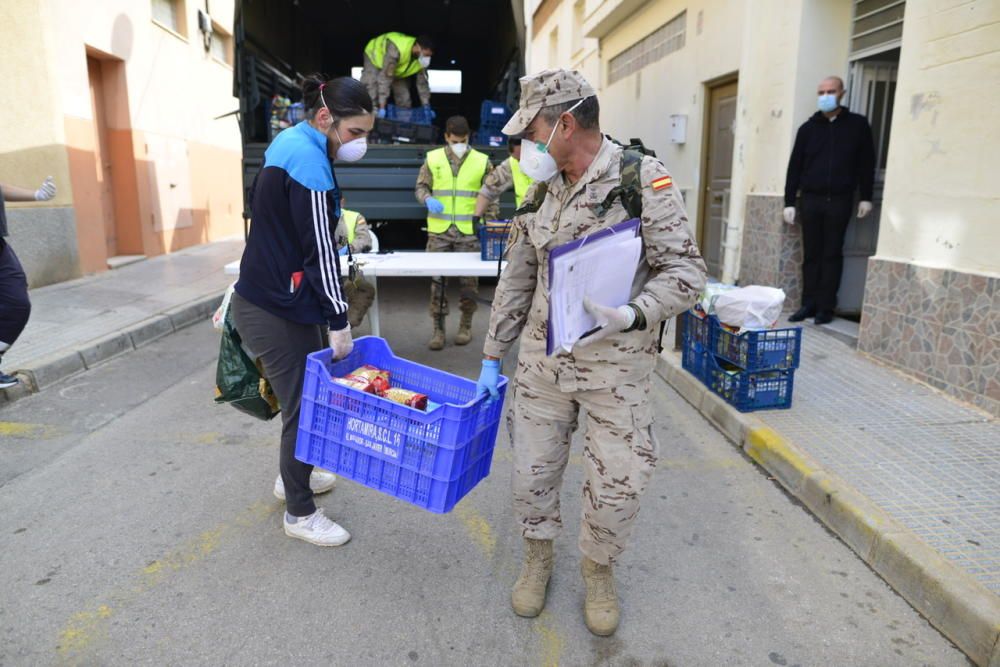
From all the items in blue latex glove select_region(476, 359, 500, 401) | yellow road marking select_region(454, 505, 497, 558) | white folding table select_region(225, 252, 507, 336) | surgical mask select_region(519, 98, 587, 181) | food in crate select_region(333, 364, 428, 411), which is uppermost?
surgical mask select_region(519, 98, 587, 181)

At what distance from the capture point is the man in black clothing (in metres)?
6.25

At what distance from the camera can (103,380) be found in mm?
5527

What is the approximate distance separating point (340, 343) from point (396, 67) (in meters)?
6.71

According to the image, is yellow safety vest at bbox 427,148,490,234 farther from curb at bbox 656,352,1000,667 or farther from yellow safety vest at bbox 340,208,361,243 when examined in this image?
curb at bbox 656,352,1000,667

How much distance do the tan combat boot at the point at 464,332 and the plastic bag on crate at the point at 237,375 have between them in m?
3.48

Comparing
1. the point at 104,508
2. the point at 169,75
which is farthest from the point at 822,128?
the point at 169,75

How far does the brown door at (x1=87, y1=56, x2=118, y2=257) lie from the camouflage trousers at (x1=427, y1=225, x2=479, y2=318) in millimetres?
5877

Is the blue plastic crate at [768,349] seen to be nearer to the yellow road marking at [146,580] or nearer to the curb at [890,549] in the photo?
the curb at [890,549]

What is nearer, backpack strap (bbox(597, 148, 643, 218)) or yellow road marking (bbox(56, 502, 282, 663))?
backpack strap (bbox(597, 148, 643, 218))

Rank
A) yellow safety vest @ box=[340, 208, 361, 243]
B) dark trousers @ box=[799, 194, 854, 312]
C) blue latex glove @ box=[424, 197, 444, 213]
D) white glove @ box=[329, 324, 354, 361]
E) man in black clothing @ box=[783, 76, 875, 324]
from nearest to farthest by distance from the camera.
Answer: white glove @ box=[329, 324, 354, 361]
yellow safety vest @ box=[340, 208, 361, 243]
man in black clothing @ box=[783, 76, 875, 324]
dark trousers @ box=[799, 194, 854, 312]
blue latex glove @ box=[424, 197, 444, 213]

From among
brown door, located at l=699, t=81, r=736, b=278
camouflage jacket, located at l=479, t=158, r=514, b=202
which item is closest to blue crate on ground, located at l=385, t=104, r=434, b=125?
camouflage jacket, located at l=479, t=158, r=514, b=202

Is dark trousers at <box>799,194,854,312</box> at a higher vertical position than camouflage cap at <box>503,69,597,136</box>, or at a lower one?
lower

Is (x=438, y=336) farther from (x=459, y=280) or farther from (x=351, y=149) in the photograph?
(x=351, y=149)

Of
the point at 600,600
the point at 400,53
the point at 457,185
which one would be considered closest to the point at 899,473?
the point at 600,600
